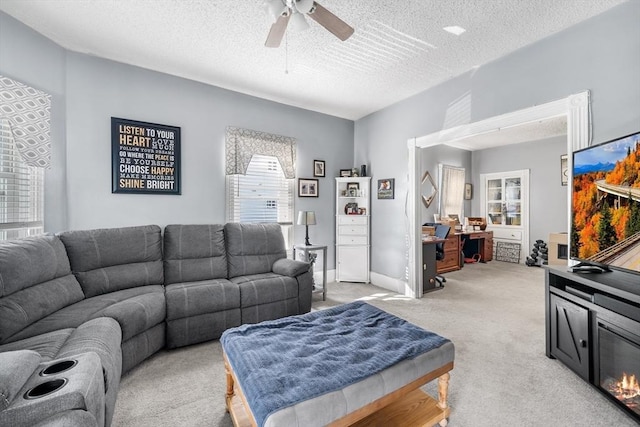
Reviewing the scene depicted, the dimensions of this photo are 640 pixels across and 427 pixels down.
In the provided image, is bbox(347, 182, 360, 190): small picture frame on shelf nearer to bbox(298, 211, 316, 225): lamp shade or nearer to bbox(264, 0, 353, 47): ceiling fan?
bbox(298, 211, 316, 225): lamp shade

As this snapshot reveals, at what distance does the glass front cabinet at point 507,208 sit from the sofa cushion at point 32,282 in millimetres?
7676

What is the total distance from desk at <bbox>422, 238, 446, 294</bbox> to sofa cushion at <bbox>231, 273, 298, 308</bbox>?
2.16m

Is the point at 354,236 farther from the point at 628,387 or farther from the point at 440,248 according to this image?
the point at 628,387

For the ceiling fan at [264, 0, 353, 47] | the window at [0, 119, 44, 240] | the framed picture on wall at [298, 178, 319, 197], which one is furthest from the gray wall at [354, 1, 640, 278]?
the window at [0, 119, 44, 240]

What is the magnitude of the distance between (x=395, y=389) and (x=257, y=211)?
3.11 metres

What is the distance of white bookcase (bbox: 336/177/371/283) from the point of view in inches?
184

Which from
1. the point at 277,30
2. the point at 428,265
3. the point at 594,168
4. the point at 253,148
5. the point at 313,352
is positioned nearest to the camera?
the point at 313,352

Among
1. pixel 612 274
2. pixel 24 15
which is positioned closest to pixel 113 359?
pixel 24 15

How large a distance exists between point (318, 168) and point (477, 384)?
3.47 m

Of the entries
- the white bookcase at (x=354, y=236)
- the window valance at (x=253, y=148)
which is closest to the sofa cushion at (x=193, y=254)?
the window valance at (x=253, y=148)

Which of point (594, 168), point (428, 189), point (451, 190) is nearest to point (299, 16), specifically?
point (594, 168)

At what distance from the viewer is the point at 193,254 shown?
302cm

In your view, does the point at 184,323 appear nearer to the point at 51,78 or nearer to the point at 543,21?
the point at 51,78

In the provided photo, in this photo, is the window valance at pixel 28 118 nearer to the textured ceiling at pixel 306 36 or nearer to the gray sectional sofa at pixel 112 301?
the textured ceiling at pixel 306 36
